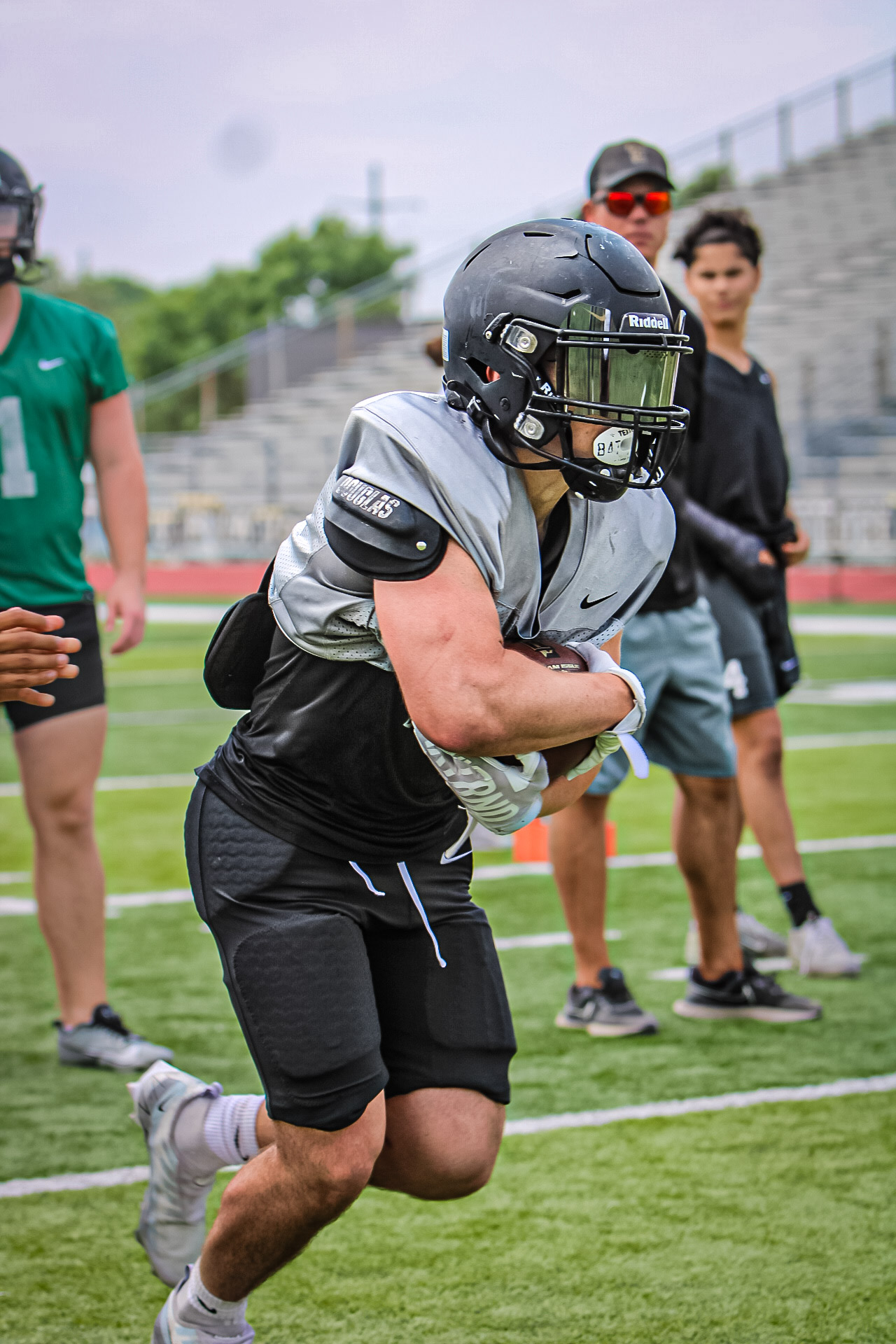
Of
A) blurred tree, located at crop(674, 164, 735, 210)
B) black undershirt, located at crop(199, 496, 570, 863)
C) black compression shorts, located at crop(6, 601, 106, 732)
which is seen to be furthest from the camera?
blurred tree, located at crop(674, 164, 735, 210)

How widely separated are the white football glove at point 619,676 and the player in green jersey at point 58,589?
194cm

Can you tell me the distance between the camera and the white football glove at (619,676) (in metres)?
2.37

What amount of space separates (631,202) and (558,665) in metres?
2.60

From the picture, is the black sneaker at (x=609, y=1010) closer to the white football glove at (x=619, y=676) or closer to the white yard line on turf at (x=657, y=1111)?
the white yard line on turf at (x=657, y=1111)

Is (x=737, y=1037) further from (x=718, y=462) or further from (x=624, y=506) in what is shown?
(x=624, y=506)

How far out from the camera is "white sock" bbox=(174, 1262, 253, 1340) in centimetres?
245

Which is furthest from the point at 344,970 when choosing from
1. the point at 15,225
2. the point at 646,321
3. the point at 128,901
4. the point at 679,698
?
the point at 128,901

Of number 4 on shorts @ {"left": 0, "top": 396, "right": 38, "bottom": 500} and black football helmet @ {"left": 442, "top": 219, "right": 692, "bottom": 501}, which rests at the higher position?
black football helmet @ {"left": 442, "top": 219, "right": 692, "bottom": 501}

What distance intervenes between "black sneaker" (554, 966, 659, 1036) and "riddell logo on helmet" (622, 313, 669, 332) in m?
2.48

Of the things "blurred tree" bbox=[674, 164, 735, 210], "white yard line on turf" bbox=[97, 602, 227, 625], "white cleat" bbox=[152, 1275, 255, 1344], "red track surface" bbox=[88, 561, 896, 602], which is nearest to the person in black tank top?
"white cleat" bbox=[152, 1275, 255, 1344]

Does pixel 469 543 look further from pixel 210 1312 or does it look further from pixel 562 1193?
pixel 562 1193

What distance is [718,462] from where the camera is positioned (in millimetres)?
4715

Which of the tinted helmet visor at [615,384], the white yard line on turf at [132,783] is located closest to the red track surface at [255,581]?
the white yard line on turf at [132,783]

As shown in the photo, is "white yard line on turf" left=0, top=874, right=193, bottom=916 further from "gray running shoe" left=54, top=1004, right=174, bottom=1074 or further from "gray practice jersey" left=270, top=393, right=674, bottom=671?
"gray practice jersey" left=270, top=393, right=674, bottom=671
